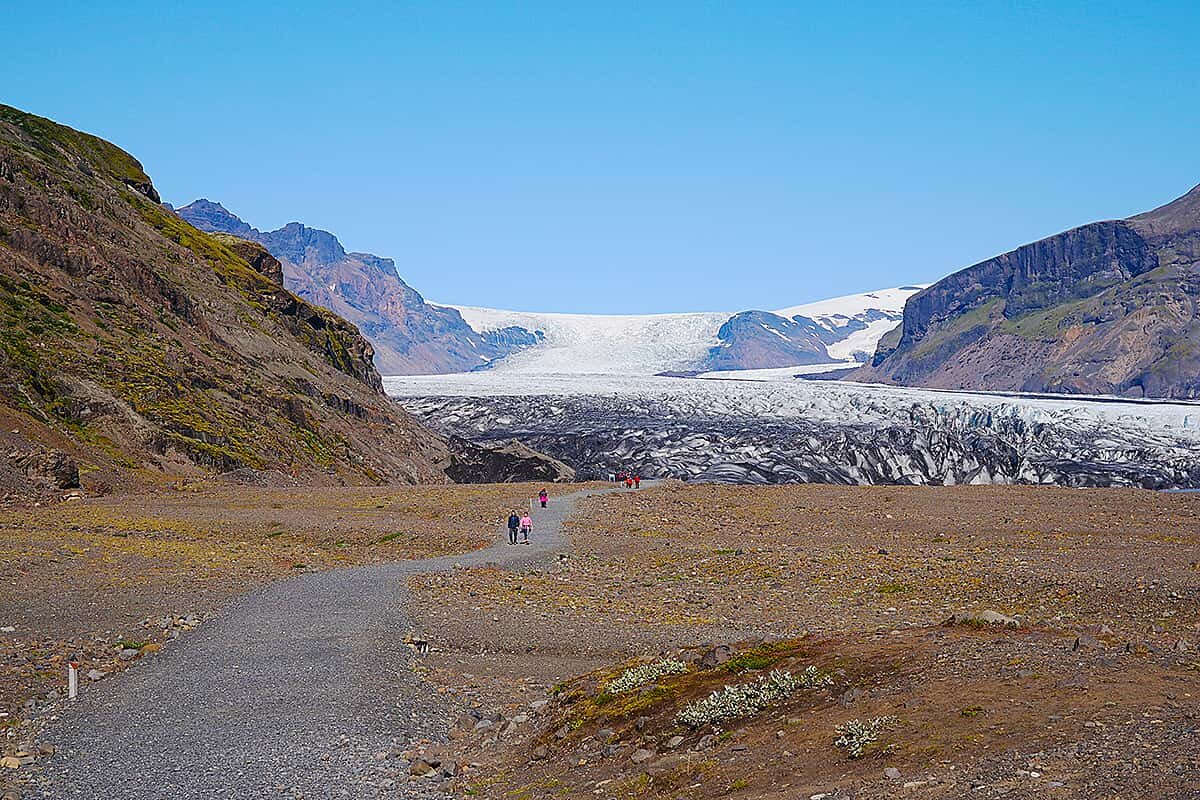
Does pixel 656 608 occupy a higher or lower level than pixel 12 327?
lower

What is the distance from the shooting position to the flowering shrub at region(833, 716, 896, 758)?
770 centimetres

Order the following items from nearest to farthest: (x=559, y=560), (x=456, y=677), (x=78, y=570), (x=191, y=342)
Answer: (x=456, y=677) → (x=78, y=570) → (x=559, y=560) → (x=191, y=342)

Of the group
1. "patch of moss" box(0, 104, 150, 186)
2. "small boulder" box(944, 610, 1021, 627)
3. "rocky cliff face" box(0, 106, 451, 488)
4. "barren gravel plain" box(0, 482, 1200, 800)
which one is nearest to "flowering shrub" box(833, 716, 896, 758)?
"barren gravel plain" box(0, 482, 1200, 800)

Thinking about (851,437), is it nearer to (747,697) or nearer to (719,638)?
(719,638)

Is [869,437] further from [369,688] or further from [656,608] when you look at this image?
[369,688]

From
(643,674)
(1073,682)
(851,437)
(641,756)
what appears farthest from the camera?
(851,437)

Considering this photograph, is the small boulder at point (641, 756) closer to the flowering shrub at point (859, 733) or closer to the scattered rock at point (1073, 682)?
the flowering shrub at point (859, 733)

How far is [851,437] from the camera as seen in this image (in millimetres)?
76625

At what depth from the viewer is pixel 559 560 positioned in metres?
24.6

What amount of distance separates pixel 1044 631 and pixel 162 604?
13239 mm

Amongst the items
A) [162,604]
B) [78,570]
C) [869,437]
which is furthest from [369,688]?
[869,437]

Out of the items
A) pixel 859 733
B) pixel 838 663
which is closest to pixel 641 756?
pixel 859 733

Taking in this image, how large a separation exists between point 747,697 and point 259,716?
537cm

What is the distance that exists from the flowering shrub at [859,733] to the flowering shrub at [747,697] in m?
1.25
